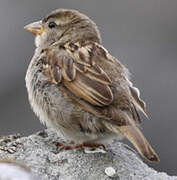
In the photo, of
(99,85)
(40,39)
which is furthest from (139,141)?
(40,39)

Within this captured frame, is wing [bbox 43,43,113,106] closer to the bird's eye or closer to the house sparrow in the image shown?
the house sparrow

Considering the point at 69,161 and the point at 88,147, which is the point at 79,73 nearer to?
the point at 88,147

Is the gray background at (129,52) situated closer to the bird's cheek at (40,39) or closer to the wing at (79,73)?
the bird's cheek at (40,39)

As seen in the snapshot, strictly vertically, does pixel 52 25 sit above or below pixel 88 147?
above

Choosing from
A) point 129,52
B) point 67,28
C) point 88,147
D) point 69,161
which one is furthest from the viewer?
point 129,52

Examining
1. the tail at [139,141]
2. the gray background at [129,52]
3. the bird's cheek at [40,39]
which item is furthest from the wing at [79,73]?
the gray background at [129,52]

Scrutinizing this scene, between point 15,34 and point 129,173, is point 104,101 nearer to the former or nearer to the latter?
point 129,173
